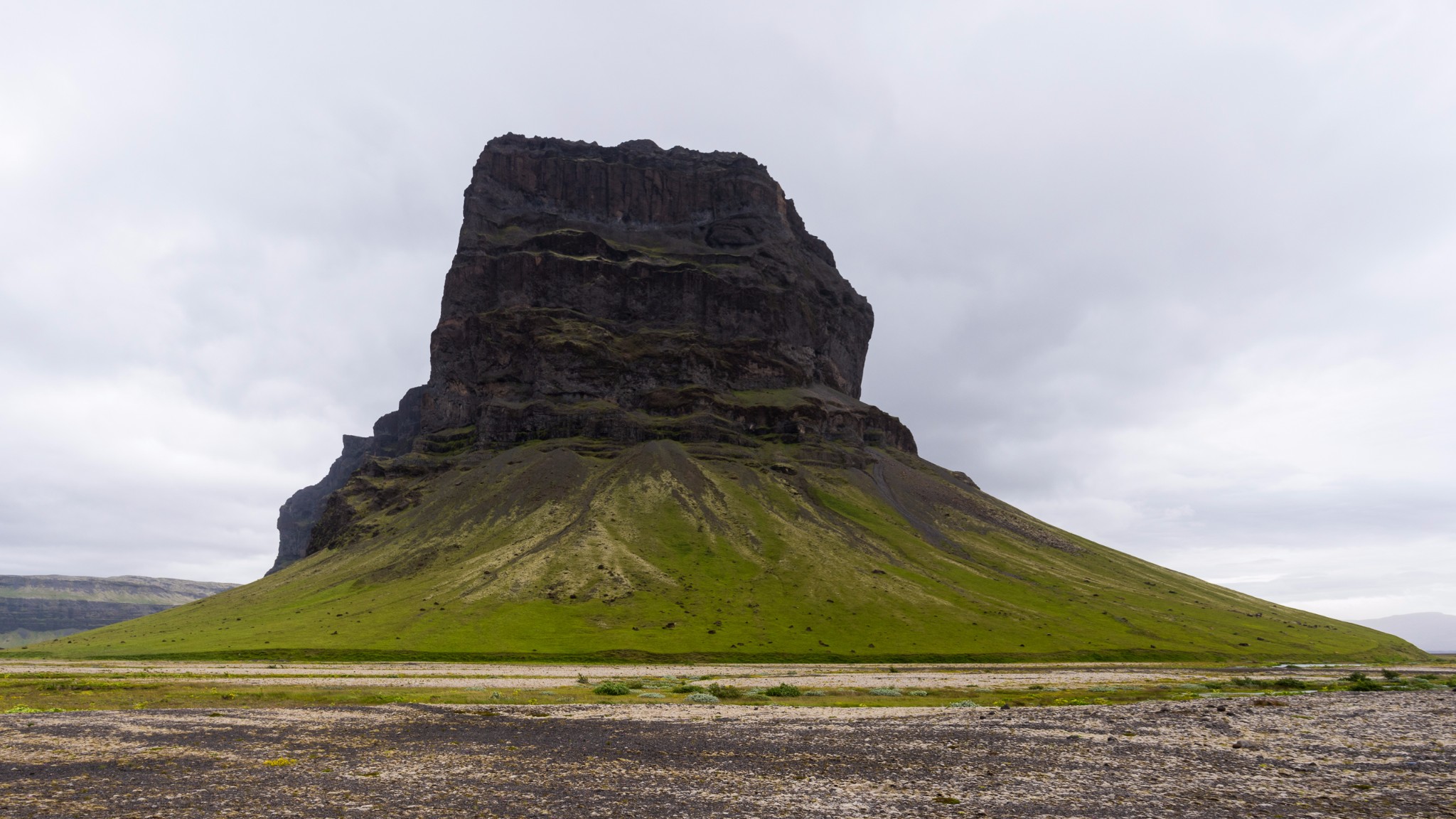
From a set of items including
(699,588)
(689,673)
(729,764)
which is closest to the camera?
(729,764)

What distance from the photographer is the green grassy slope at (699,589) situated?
113 metres

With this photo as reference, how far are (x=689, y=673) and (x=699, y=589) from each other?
49.7m

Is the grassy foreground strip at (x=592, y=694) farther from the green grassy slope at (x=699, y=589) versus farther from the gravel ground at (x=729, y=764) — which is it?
the green grassy slope at (x=699, y=589)

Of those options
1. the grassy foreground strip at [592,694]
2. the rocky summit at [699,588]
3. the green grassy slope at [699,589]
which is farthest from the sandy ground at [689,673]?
the green grassy slope at [699,589]

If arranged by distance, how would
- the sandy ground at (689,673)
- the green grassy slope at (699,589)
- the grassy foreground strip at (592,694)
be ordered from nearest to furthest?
the grassy foreground strip at (592,694), the sandy ground at (689,673), the green grassy slope at (699,589)

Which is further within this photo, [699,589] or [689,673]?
[699,589]

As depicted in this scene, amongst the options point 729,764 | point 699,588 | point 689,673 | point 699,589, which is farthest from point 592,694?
point 699,588

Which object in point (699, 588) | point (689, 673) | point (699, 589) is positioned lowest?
point (689, 673)

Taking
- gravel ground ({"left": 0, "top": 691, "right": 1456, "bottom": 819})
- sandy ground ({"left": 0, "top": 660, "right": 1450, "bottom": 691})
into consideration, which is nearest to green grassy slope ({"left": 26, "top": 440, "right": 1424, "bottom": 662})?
sandy ground ({"left": 0, "top": 660, "right": 1450, "bottom": 691})

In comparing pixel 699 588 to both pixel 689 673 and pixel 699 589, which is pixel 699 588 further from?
pixel 689 673

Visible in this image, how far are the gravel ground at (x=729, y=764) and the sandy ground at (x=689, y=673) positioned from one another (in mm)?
26702

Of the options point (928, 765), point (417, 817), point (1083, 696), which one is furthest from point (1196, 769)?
point (1083, 696)

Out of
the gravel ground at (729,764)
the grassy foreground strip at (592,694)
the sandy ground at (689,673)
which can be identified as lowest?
the sandy ground at (689,673)

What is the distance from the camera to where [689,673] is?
282ft
